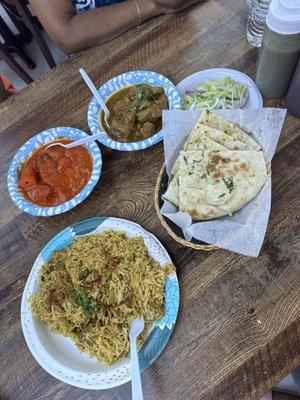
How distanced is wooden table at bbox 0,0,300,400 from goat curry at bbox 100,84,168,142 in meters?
0.09

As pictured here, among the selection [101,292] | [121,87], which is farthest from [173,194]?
[121,87]

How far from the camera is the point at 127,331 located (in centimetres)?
125

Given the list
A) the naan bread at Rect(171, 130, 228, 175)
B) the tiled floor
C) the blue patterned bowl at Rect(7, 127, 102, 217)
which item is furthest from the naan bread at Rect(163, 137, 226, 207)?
the tiled floor

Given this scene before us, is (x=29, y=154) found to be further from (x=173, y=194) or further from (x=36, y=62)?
(x=36, y=62)

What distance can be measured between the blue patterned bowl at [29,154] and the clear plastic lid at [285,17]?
0.76 meters

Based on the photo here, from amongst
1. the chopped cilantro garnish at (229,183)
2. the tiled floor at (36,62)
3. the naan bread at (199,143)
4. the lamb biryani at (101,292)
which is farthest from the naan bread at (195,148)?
the tiled floor at (36,62)

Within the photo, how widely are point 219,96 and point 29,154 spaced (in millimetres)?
806

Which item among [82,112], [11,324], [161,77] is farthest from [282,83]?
[11,324]

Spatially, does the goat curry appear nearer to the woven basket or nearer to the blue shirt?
the woven basket

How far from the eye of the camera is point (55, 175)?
4.95 feet

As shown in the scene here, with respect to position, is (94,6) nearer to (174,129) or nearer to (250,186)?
(174,129)

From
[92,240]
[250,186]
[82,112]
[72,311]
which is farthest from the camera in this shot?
[82,112]

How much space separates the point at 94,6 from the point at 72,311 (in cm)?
165

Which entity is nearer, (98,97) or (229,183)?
(229,183)
